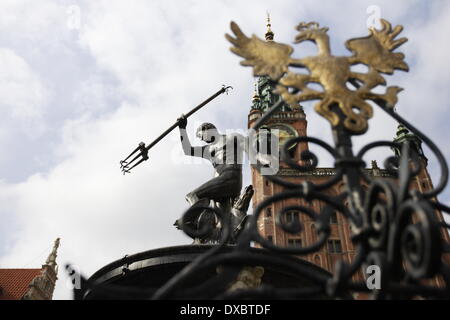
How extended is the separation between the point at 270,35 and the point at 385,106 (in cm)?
4271

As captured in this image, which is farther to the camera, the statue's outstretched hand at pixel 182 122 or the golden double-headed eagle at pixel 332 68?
the statue's outstretched hand at pixel 182 122

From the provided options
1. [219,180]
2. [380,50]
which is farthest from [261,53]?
[219,180]

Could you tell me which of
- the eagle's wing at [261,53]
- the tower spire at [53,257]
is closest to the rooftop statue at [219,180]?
the eagle's wing at [261,53]

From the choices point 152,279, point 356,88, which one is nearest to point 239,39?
point 356,88

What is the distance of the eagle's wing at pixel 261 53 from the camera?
2.36m

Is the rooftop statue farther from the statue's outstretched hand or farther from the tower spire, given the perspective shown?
the tower spire

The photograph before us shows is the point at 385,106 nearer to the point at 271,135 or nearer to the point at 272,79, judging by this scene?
the point at 272,79

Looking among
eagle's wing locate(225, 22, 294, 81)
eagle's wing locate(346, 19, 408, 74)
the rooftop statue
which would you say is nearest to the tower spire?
the rooftop statue

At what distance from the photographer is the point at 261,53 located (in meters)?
2.41

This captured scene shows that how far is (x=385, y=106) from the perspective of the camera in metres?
2.32

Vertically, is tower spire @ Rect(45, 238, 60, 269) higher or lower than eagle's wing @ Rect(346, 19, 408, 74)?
higher

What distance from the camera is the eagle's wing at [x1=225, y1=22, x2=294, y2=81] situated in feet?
7.73

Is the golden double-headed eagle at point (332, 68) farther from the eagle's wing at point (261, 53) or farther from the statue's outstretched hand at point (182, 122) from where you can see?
the statue's outstretched hand at point (182, 122)

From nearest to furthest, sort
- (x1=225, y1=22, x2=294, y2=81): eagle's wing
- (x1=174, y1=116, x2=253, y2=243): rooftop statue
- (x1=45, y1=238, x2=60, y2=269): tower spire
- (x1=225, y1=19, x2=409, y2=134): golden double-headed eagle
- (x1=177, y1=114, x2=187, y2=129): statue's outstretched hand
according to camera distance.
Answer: (x1=225, y1=19, x2=409, y2=134): golden double-headed eagle, (x1=225, y1=22, x2=294, y2=81): eagle's wing, (x1=174, y1=116, x2=253, y2=243): rooftop statue, (x1=177, y1=114, x2=187, y2=129): statue's outstretched hand, (x1=45, y1=238, x2=60, y2=269): tower spire
